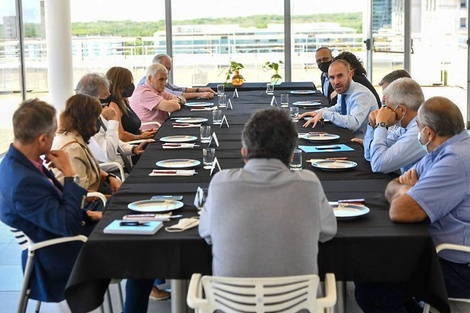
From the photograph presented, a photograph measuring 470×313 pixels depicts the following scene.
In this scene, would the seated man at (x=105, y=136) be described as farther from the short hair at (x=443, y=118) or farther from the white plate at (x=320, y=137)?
the short hair at (x=443, y=118)

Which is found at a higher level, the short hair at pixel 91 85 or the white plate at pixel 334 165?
the short hair at pixel 91 85

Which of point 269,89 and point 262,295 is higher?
point 269,89

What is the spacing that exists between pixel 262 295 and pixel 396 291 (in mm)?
1048

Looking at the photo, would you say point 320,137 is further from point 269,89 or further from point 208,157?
point 269,89

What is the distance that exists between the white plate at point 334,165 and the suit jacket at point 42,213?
1.34 metres

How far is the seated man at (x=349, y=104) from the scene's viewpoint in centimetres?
595

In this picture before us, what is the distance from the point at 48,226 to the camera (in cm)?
→ 340

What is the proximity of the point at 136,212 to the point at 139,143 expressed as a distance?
3084 mm

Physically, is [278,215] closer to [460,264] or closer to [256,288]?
[256,288]

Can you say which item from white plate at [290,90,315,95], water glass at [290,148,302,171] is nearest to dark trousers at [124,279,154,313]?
water glass at [290,148,302,171]

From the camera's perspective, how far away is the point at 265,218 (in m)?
2.65

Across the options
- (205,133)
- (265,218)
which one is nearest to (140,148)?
(205,133)

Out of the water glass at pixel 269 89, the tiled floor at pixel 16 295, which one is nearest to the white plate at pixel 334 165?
the tiled floor at pixel 16 295

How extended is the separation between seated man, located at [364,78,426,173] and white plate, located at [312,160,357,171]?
0.13 metres
